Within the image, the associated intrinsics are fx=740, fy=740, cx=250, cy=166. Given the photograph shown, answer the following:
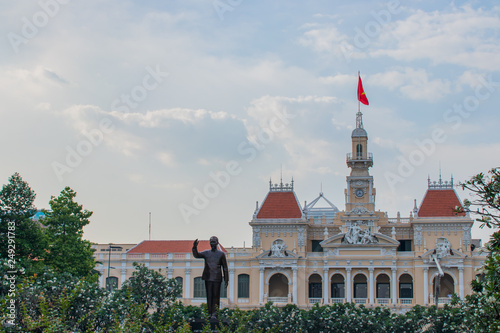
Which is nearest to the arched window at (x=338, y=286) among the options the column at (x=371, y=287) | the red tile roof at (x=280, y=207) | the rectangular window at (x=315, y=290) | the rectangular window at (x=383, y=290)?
the rectangular window at (x=315, y=290)

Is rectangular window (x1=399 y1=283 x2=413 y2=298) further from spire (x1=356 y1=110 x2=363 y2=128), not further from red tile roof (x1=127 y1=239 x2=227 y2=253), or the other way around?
red tile roof (x1=127 y1=239 x2=227 y2=253)

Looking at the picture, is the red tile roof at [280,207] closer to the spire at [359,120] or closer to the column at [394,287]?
the spire at [359,120]

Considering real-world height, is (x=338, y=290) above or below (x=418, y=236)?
below

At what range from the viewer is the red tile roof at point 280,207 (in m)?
79.3

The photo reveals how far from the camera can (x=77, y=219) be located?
5528cm

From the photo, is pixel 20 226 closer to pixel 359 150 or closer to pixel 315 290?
pixel 315 290

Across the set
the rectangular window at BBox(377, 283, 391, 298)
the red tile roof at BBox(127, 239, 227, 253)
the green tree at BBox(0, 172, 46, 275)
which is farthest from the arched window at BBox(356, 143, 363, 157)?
the green tree at BBox(0, 172, 46, 275)

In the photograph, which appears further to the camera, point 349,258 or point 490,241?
point 349,258

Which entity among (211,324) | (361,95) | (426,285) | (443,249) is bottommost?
(211,324)

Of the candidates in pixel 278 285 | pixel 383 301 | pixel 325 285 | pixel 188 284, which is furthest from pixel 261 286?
pixel 383 301

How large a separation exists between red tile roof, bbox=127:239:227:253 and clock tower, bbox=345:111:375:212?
15.6 metres

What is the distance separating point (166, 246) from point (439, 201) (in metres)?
30.5

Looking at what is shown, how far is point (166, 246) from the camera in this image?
8381cm

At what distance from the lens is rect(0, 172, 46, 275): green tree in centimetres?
4806
